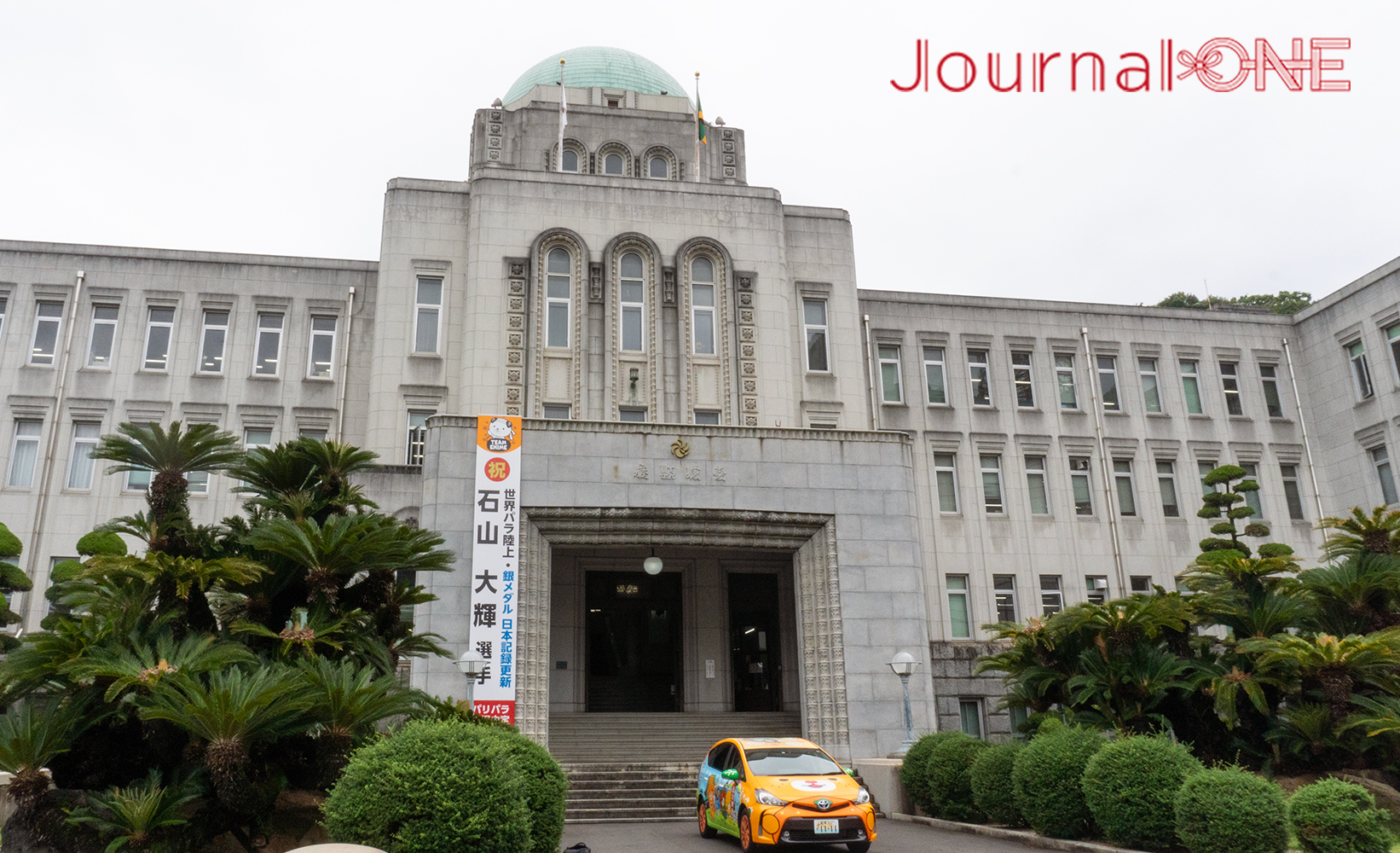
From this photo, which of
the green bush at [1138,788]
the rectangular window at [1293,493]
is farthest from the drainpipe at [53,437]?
the rectangular window at [1293,493]

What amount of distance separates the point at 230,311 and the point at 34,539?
26.9 feet

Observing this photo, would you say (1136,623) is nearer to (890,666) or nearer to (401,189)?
(890,666)

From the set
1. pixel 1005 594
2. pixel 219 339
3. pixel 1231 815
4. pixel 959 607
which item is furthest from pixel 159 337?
pixel 1231 815

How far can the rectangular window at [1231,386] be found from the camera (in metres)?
36.2

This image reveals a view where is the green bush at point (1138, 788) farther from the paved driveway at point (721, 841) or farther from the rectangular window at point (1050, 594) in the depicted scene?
the rectangular window at point (1050, 594)

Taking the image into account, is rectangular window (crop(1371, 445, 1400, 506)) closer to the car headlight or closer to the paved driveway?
the paved driveway

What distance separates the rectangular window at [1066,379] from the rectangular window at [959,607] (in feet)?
24.5

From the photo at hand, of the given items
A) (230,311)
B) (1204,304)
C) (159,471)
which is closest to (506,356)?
(230,311)

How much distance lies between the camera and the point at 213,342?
3048 centimetres

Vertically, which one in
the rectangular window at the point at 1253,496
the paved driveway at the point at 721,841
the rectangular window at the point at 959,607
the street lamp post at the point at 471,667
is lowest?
the paved driveway at the point at 721,841

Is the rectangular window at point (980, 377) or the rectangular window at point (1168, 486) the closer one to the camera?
the rectangular window at point (1168, 486)

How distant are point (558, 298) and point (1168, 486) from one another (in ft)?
71.5

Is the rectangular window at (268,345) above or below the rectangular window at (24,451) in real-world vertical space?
above

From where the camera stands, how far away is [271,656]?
1245cm
